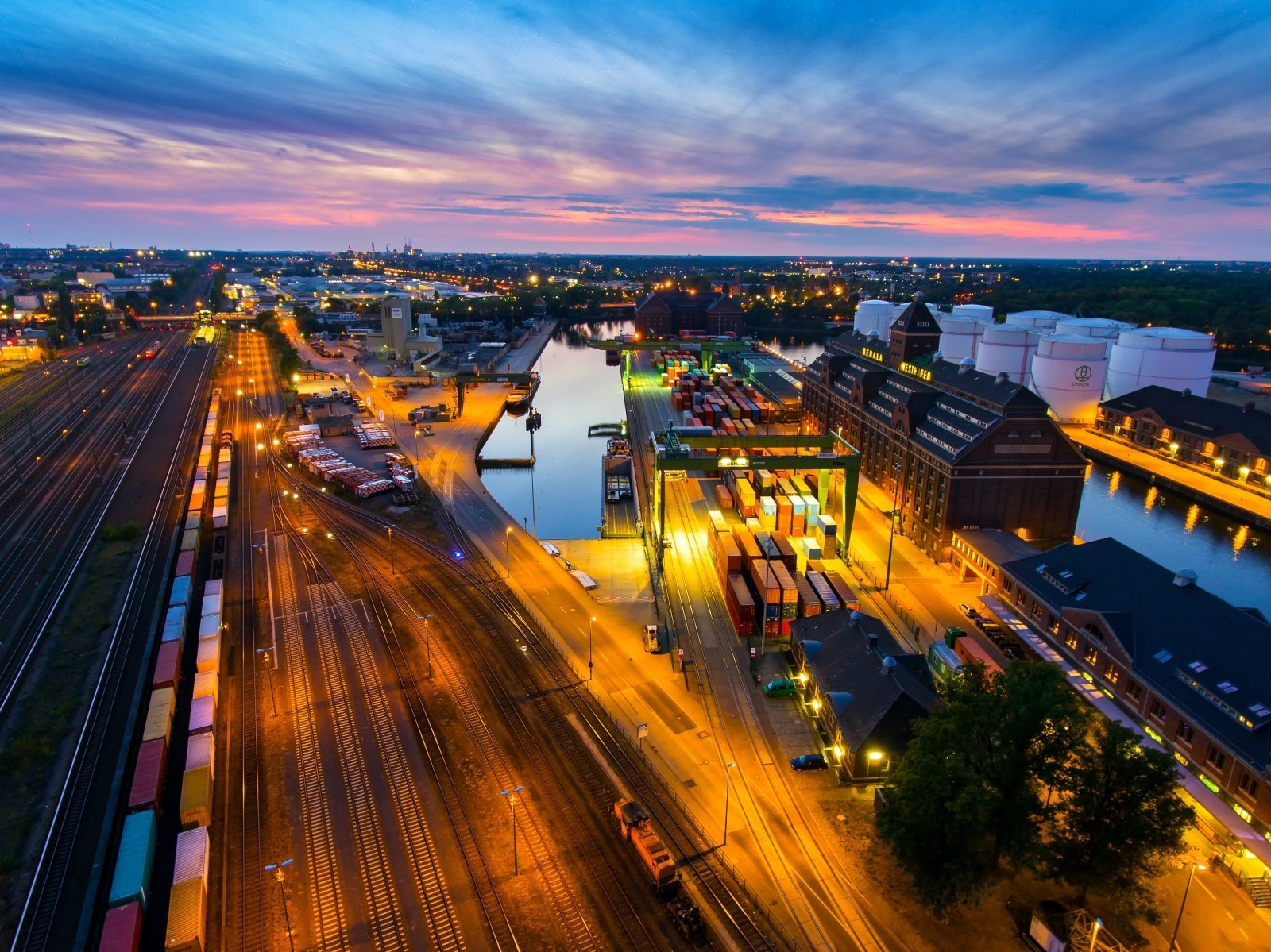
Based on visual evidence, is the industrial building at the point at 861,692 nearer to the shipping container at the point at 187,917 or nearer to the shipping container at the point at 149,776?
the shipping container at the point at 187,917

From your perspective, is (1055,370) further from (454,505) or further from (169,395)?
(169,395)

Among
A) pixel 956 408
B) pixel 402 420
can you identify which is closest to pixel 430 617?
pixel 956 408

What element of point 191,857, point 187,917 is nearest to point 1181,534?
point 191,857

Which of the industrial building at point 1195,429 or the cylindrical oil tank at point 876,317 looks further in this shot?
the cylindrical oil tank at point 876,317

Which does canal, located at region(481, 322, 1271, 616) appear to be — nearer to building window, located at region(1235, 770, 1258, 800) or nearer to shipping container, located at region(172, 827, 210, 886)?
building window, located at region(1235, 770, 1258, 800)

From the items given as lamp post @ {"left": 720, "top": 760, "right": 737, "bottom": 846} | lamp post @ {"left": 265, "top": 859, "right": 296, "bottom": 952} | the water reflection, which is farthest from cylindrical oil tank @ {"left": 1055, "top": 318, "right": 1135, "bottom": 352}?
lamp post @ {"left": 265, "top": 859, "right": 296, "bottom": 952}

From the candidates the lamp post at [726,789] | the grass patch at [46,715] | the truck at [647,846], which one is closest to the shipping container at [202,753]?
the grass patch at [46,715]
